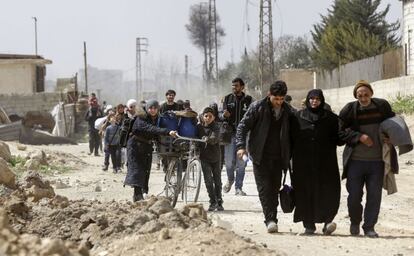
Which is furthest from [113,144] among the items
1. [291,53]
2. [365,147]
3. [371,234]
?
[291,53]

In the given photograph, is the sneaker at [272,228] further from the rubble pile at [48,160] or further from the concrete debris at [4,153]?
the concrete debris at [4,153]

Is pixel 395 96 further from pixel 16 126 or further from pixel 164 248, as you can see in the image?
pixel 164 248

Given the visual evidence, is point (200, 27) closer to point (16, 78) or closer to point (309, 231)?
point (16, 78)

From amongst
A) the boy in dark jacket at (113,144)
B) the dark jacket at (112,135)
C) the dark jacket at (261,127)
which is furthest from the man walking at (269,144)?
the boy in dark jacket at (113,144)

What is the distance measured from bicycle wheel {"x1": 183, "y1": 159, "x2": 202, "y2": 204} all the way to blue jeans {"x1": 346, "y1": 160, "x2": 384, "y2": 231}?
106 inches

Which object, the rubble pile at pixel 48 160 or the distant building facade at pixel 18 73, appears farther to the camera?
the distant building facade at pixel 18 73

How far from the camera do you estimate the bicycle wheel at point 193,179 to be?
460 inches

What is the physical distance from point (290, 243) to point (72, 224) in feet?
6.45

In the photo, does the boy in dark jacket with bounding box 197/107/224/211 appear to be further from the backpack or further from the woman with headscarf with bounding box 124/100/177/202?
the backpack

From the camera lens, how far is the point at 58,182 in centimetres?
1678

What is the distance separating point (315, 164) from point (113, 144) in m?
10.4

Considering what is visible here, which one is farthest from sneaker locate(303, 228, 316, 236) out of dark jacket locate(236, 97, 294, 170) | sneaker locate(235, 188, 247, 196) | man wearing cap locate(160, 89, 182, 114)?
man wearing cap locate(160, 89, 182, 114)

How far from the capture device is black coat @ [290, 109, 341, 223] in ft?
30.9

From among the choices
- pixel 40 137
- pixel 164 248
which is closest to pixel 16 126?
pixel 40 137
